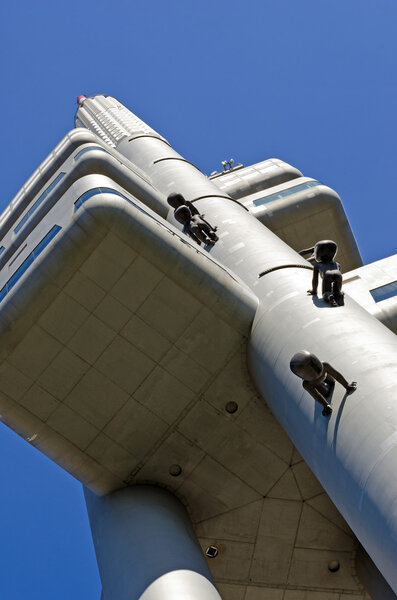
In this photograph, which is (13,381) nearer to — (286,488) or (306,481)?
(286,488)

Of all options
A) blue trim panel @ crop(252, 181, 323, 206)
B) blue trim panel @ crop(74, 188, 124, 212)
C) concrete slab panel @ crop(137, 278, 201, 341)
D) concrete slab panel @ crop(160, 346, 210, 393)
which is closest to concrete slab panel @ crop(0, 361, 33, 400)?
concrete slab panel @ crop(137, 278, 201, 341)

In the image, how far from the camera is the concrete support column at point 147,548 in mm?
16016

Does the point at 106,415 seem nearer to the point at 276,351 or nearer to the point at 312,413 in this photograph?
the point at 276,351

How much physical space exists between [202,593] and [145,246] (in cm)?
890

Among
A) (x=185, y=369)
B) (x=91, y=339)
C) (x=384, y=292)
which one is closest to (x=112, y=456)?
(x=185, y=369)

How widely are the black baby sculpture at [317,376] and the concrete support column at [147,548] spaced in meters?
5.30

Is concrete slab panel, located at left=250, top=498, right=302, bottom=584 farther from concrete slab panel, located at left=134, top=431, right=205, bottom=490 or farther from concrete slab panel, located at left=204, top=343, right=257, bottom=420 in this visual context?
concrete slab panel, located at left=204, top=343, right=257, bottom=420

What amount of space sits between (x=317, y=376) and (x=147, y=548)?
676cm

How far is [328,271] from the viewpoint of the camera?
17.5 m

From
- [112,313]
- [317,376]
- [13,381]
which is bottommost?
[13,381]

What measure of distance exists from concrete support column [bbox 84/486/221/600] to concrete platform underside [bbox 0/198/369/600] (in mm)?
926

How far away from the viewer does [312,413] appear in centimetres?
1512

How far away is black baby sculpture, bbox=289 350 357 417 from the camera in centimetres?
1394

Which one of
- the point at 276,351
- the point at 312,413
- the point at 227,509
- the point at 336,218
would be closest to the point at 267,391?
the point at 276,351
